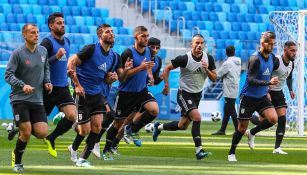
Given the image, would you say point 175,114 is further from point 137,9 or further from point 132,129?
point 132,129

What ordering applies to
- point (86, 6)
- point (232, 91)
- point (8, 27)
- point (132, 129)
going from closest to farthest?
point (132, 129), point (232, 91), point (8, 27), point (86, 6)

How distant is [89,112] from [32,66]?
1744 millimetres

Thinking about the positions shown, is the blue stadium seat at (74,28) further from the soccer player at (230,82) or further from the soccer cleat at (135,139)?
the soccer cleat at (135,139)

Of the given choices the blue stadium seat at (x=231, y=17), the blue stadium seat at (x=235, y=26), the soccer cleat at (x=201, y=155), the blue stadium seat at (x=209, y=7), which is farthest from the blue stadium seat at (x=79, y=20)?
the soccer cleat at (x=201, y=155)

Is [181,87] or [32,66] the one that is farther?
[181,87]

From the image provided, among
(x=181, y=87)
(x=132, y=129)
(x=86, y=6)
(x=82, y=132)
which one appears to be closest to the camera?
(x=82, y=132)

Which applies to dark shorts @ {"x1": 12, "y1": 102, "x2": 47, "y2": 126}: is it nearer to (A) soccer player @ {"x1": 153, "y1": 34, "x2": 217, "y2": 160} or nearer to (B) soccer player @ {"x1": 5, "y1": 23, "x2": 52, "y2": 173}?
(B) soccer player @ {"x1": 5, "y1": 23, "x2": 52, "y2": 173}

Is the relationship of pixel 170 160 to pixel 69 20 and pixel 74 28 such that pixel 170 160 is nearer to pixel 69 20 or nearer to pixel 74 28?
pixel 74 28

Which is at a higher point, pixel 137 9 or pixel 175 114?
pixel 137 9

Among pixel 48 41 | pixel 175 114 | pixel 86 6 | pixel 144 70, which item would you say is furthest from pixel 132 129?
pixel 86 6

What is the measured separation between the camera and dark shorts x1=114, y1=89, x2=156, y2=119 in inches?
739

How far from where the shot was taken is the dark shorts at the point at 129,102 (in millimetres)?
18766

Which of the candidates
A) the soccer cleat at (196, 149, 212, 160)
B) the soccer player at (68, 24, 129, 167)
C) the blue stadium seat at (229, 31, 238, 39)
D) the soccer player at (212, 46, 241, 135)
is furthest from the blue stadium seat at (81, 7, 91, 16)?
the soccer player at (68, 24, 129, 167)

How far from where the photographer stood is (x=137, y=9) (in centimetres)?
4025
